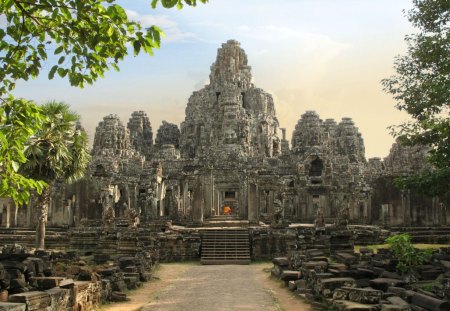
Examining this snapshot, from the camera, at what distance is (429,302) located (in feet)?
28.8

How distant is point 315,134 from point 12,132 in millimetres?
42178

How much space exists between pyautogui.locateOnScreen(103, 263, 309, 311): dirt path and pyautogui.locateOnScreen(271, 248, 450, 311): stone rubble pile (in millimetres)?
547

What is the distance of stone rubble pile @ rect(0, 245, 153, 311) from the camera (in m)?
9.29

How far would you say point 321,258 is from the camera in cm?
1684

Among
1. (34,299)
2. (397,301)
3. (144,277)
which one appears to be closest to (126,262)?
(144,277)

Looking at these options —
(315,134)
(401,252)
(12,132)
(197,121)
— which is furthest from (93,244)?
(197,121)

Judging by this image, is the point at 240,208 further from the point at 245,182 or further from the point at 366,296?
the point at 366,296

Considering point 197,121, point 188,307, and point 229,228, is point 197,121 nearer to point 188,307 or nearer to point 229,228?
point 229,228

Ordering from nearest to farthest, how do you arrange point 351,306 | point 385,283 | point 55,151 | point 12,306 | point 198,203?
point 12,306 → point 351,306 → point 385,283 → point 55,151 → point 198,203

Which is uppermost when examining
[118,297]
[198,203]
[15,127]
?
[15,127]

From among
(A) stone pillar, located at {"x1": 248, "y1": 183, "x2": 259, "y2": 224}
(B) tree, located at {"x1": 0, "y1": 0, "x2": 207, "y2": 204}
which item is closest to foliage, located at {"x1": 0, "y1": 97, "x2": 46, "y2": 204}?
(B) tree, located at {"x1": 0, "y1": 0, "x2": 207, "y2": 204}

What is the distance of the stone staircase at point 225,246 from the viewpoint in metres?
22.2

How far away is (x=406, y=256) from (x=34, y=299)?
9.25 metres

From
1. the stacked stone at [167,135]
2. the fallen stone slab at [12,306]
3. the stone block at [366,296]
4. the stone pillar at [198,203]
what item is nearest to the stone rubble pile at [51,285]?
the fallen stone slab at [12,306]
